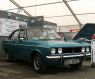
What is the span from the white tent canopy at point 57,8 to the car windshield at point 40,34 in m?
9.87

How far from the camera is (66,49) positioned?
25.6 feet

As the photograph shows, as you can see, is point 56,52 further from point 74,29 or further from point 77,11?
point 74,29

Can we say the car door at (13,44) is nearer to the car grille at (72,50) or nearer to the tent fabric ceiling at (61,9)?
the car grille at (72,50)

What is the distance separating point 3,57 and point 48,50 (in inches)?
213

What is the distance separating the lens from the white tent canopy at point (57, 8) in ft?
62.9

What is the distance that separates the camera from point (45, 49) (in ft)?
25.0

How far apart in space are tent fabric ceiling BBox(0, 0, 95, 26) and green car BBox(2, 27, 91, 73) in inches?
399

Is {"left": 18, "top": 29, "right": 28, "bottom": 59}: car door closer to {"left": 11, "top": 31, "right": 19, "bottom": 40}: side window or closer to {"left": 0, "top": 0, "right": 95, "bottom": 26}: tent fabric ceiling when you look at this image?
{"left": 11, "top": 31, "right": 19, "bottom": 40}: side window

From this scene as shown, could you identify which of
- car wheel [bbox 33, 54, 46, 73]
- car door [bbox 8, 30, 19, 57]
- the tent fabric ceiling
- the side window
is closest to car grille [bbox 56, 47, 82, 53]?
car wheel [bbox 33, 54, 46, 73]

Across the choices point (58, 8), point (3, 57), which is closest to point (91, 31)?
point (3, 57)

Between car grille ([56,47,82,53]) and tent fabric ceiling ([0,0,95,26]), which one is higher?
tent fabric ceiling ([0,0,95,26])

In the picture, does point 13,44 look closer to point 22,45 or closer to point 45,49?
point 22,45

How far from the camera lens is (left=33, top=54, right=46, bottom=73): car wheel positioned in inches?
307

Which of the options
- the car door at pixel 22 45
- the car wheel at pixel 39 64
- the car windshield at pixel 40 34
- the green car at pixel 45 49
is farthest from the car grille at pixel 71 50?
the car door at pixel 22 45
